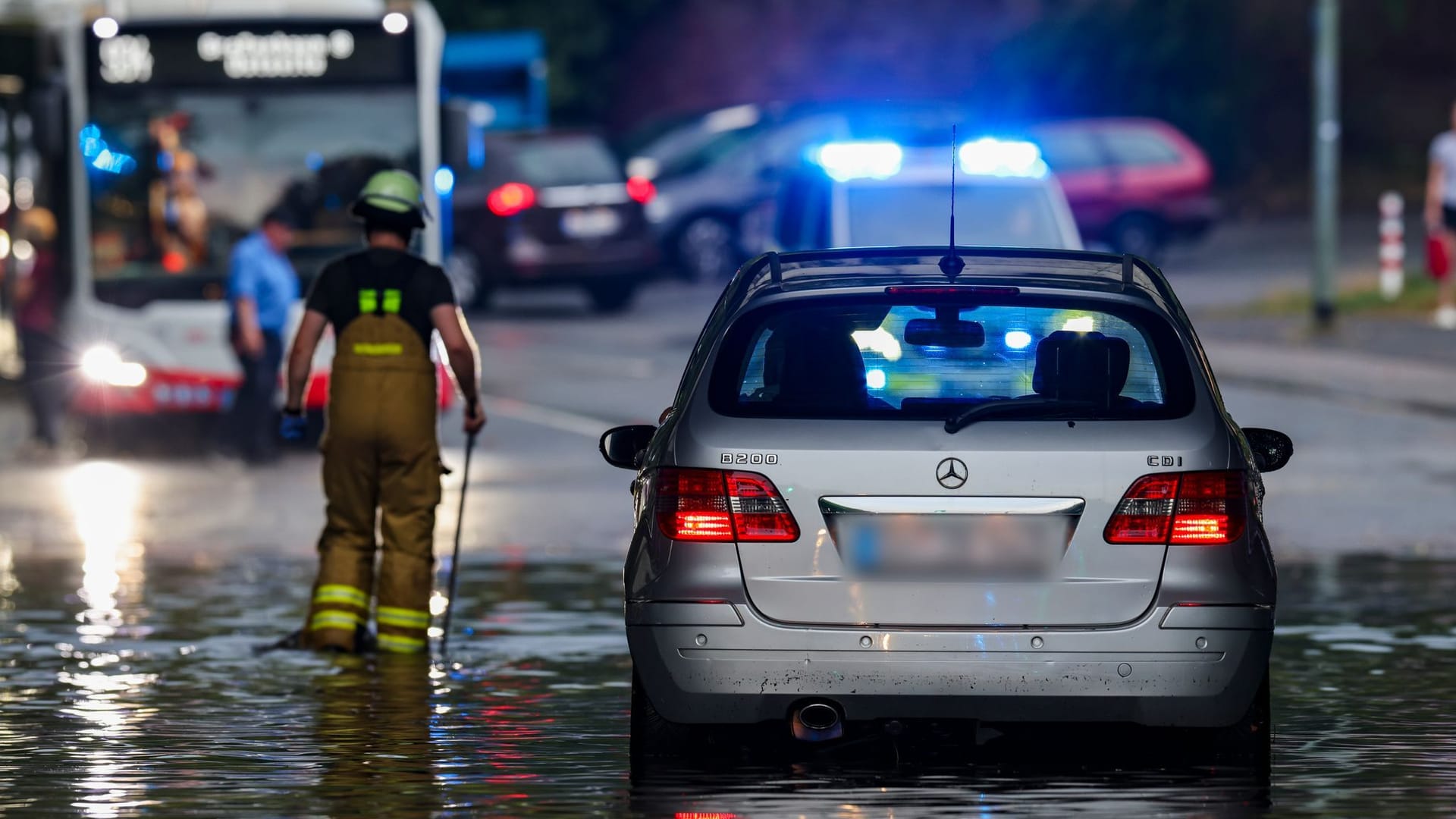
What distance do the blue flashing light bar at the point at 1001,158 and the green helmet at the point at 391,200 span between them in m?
8.48

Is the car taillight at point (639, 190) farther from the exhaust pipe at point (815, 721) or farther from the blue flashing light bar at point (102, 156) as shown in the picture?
the exhaust pipe at point (815, 721)

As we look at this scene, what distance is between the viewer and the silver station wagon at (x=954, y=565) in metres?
7.75

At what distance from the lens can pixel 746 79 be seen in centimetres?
5206

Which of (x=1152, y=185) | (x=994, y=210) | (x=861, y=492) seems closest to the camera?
(x=861, y=492)

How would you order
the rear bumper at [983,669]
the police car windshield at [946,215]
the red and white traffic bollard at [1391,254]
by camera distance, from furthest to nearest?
the red and white traffic bollard at [1391,254]
the police car windshield at [946,215]
the rear bumper at [983,669]

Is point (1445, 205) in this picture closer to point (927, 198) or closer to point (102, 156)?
point (927, 198)

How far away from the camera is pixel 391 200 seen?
1111 centimetres

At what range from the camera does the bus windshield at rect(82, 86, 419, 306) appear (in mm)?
20359

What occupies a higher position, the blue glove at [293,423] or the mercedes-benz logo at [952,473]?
the mercedes-benz logo at [952,473]

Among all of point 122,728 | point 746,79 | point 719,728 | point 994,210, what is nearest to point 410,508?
point 122,728

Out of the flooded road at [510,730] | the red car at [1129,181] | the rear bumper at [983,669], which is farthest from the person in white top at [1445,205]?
the rear bumper at [983,669]

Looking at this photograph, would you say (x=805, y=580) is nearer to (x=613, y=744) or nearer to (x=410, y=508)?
(x=613, y=744)

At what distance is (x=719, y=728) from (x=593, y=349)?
65.0ft

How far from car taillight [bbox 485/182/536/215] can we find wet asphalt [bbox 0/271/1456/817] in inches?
550
